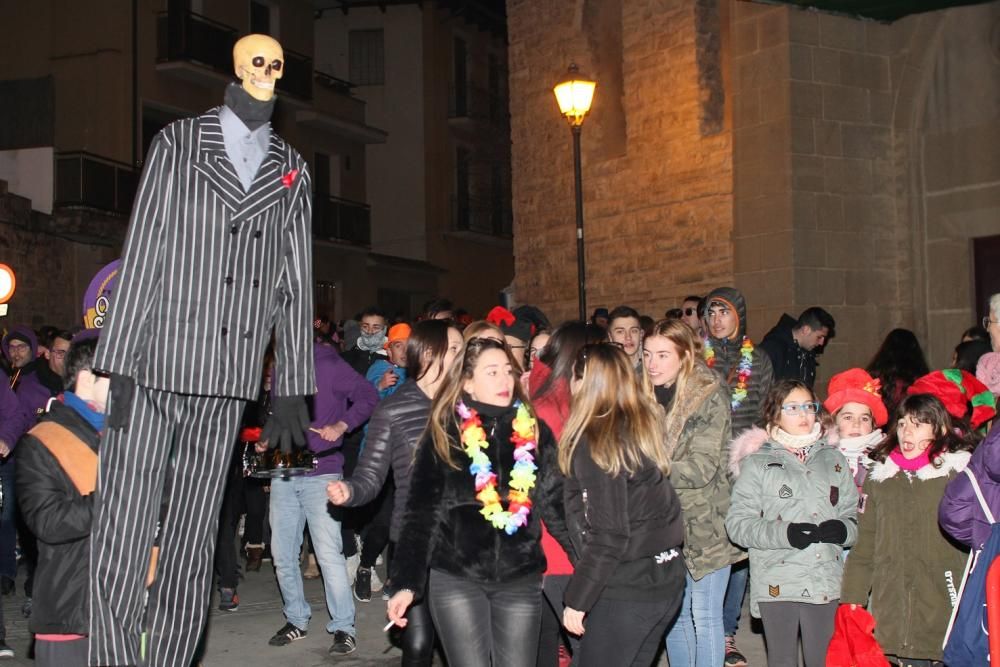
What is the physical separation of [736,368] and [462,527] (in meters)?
3.94

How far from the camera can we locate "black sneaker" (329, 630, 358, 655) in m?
7.52

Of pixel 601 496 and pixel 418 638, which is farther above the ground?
pixel 601 496

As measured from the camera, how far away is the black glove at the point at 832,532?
5.89m

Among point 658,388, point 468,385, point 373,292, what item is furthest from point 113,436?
point 373,292

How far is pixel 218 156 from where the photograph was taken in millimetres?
4512

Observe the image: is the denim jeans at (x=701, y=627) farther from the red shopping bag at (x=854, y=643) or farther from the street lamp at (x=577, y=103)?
the street lamp at (x=577, y=103)

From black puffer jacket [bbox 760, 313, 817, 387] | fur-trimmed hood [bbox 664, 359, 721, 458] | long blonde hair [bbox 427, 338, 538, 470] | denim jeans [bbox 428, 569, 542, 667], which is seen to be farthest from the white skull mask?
black puffer jacket [bbox 760, 313, 817, 387]

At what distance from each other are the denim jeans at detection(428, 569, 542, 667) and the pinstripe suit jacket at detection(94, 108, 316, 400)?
105cm

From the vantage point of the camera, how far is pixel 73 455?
4.78m

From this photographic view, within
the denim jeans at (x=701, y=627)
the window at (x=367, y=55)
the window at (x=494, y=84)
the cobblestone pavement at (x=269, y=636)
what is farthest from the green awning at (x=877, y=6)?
the window at (x=494, y=84)

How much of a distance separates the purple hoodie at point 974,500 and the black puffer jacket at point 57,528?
11.6 feet

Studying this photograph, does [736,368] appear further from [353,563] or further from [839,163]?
[839,163]

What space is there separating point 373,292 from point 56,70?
400 inches

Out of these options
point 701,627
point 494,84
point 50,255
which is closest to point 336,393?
point 701,627
